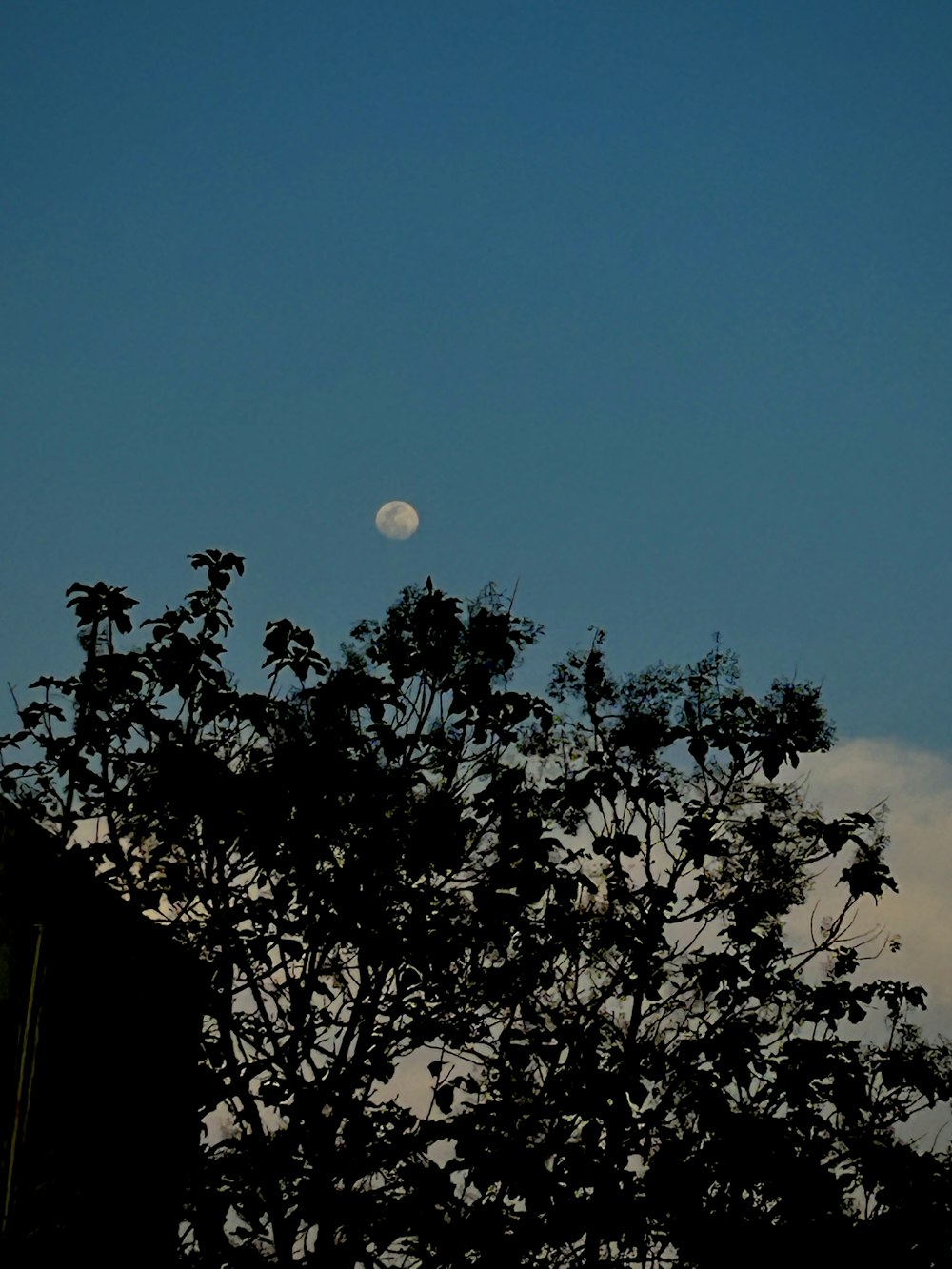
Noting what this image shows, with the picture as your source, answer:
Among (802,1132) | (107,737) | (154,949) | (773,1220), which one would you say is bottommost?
(773,1220)

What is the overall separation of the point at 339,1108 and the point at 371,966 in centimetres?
130

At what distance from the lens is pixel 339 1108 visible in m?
7.73

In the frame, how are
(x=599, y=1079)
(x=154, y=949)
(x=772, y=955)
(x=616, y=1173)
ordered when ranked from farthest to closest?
(x=154, y=949)
(x=772, y=955)
(x=599, y=1079)
(x=616, y=1173)

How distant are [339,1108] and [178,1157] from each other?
1.50 m

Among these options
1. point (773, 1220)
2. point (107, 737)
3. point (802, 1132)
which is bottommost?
point (773, 1220)

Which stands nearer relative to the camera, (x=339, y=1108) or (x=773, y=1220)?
(x=773, y=1220)

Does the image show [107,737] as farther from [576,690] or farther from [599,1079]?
[576,690]

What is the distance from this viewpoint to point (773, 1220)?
6508mm

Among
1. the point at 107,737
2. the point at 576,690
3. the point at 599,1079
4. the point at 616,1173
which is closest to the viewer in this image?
the point at 616,1173

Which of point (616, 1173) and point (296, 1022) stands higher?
point (296, 1022)

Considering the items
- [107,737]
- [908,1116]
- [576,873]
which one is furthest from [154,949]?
[908,1116]

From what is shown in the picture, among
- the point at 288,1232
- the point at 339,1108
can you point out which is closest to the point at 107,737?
the point at 339,1108

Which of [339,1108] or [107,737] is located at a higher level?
[107,737]

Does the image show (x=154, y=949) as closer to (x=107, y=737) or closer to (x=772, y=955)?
(x=107, y=737)
